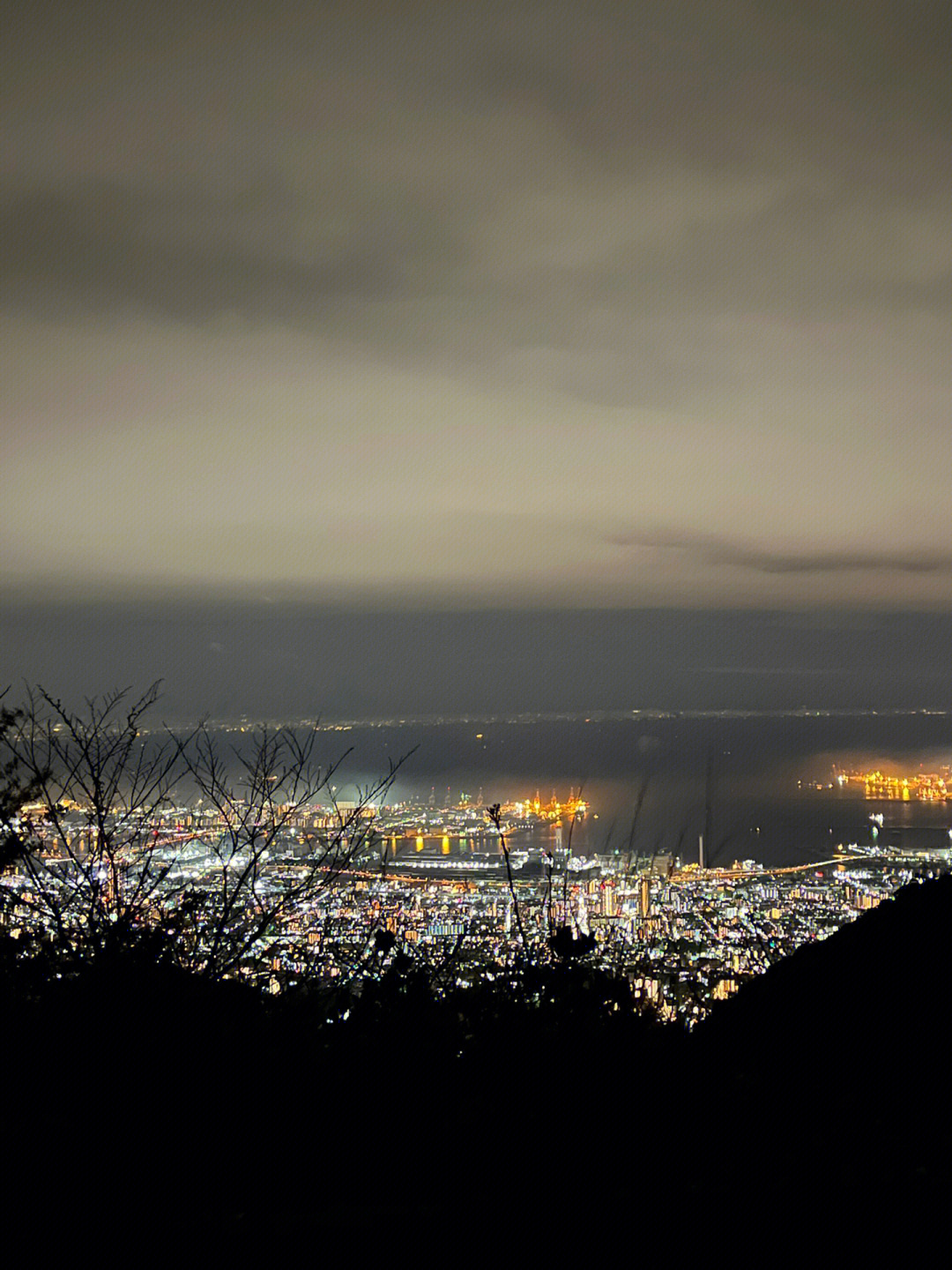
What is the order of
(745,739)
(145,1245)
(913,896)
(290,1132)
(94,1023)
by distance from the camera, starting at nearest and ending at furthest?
(145,1245), (290,1132), (94,1023), (913,896), (745,739)

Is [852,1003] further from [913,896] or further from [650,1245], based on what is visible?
[650,1245]

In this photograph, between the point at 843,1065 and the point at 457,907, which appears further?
the point at 457,907

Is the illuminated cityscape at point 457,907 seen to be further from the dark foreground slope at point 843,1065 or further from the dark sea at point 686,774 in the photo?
the dark sea at point 686,774

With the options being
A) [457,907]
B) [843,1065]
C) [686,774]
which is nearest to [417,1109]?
[843,1065]

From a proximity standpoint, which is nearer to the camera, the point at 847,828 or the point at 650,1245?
the point at 650,1245

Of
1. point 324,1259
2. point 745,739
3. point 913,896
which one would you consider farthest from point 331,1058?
point 745,739

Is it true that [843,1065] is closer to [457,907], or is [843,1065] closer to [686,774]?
[457,907]

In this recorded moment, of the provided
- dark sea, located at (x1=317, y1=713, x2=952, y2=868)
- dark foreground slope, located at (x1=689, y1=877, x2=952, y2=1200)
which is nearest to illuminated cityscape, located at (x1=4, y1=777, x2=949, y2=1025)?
dark foreground slope, located at (x1=689, y1=877, x2=952, y2=1200)
